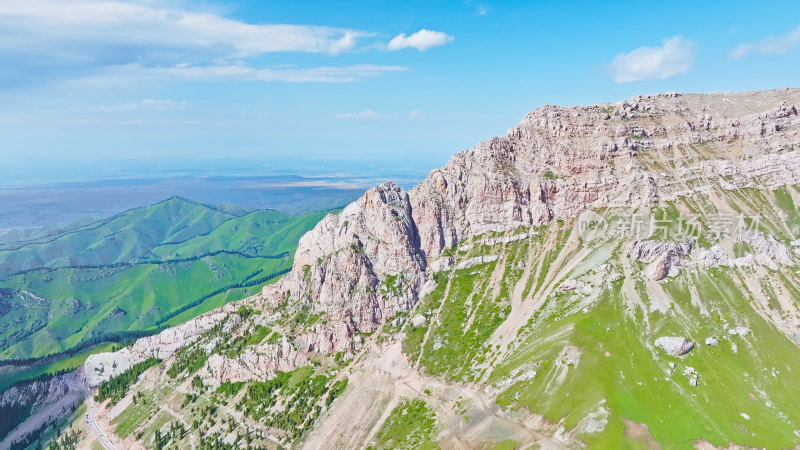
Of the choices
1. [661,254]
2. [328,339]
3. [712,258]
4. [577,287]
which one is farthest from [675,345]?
[328,339]

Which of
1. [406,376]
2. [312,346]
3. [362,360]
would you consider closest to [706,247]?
[406,376]

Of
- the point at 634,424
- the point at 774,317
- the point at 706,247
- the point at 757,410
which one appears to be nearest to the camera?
the point at 634,424

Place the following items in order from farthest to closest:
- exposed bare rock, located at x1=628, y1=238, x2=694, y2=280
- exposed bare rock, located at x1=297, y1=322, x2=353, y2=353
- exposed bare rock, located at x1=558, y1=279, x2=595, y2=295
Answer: exposed bare rock, located at x1=297, y1=322, x2=353, y2=353 → exposed bare rock, located at x1=558, y1=279, x2=595, y2=295 → exposed bare rock, located at x1=628, y1=238, x2=694, y2=280

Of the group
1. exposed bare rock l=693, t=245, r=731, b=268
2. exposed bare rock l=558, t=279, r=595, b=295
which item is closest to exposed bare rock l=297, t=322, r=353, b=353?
exposed bare rock l=558, t=279, r=595, b=295

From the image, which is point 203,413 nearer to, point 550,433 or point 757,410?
point 550,433

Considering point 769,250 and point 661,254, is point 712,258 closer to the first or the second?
point 661,254

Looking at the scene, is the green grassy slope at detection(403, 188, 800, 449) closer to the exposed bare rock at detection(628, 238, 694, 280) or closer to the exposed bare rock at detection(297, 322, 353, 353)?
the exposed bare rock at detection(628, 238, 694, 280)

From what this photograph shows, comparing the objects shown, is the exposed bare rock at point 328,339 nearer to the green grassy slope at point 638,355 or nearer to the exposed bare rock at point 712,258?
the green grassy slope at point 638,355
